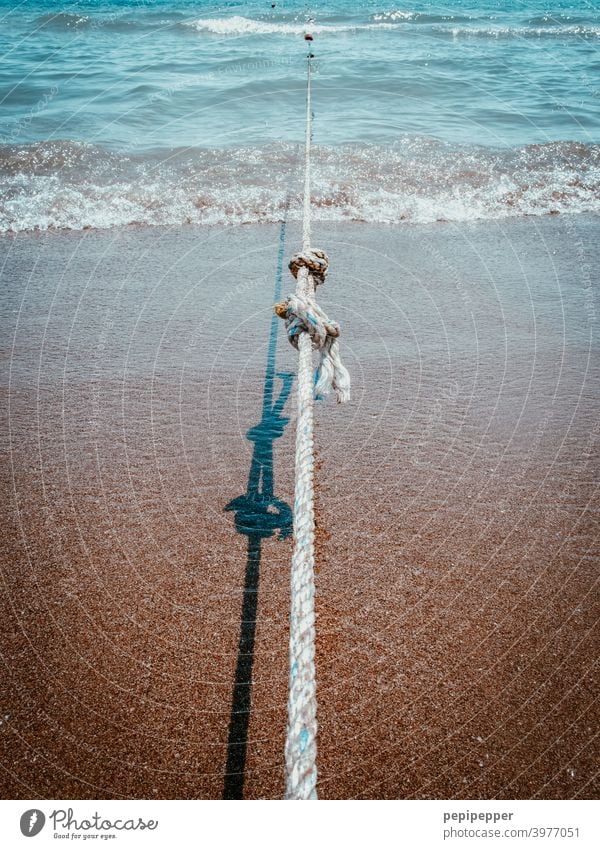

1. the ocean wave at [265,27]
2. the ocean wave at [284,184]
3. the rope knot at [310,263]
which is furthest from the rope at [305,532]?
the ocean wave at [265,27]

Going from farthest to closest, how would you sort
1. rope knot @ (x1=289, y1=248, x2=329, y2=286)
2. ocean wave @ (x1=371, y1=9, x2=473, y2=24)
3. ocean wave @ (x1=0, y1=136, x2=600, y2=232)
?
ocean wave @ (x1=371, y1=9, x2=473, y2=24) < ocean wave @ (x1=0, y1=136, x2=600, y2=232) < rope knot @ (x1=289, y1=248, x2=329, y2=286)

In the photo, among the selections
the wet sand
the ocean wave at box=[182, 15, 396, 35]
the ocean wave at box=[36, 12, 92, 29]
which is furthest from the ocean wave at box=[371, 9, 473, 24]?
the wet sand

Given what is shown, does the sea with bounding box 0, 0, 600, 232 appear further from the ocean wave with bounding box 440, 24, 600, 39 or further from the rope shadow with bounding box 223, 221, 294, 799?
the rope shadow with bounding box 223, 221, 294, 799

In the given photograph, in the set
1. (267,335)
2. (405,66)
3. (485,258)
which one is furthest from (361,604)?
(405,66)

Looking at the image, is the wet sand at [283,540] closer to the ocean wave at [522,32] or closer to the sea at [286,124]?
the sea at [286,124]

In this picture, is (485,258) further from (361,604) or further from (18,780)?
(18,780)

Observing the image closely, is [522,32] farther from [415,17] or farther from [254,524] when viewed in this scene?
[254,524]

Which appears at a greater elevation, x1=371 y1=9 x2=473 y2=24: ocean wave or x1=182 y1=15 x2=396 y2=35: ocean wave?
x1=371 y1=9 x2=473 y2=24: ocean wave

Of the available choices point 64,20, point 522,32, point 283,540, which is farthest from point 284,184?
point 64,20
